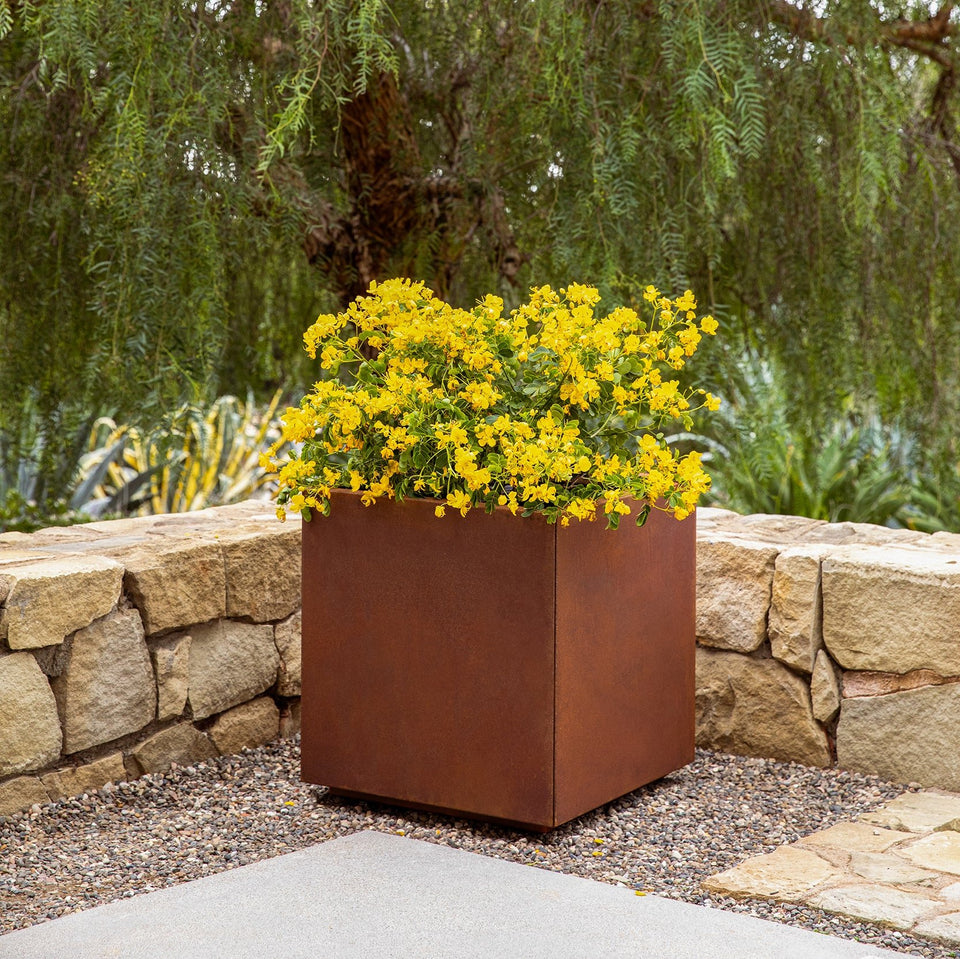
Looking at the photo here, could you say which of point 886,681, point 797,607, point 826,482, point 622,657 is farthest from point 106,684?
point 826,482

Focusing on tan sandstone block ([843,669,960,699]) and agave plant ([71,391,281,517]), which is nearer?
tan sandstone block ([843,669,960,699])

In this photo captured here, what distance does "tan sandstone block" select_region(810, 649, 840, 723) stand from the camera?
10.1 ft

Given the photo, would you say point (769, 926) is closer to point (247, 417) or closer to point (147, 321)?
point (147, 321)

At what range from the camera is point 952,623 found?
2885 mm

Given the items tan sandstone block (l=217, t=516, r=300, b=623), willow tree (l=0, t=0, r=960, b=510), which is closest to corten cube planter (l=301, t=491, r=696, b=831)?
tan sandstone block (l=217, t=516, r=300, b=623)

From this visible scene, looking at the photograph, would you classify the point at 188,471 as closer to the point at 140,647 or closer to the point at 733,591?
the point at 140,647

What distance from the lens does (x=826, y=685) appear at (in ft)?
10.1

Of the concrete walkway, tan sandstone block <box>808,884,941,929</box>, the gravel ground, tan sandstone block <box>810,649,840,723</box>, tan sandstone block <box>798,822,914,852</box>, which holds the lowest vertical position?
the gravel ground

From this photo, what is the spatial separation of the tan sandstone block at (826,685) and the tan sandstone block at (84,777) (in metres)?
1.66

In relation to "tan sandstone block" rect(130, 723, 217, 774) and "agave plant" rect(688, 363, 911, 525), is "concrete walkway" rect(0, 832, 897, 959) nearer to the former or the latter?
"tan sandstone block" rect(130, 723, 217, 774)

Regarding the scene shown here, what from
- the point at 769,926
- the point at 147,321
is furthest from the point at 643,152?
the point at 769,926

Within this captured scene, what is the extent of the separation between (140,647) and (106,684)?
115 mm

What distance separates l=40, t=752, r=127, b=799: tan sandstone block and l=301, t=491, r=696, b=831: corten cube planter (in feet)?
1.48

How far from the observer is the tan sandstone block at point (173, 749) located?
300 centimetres
